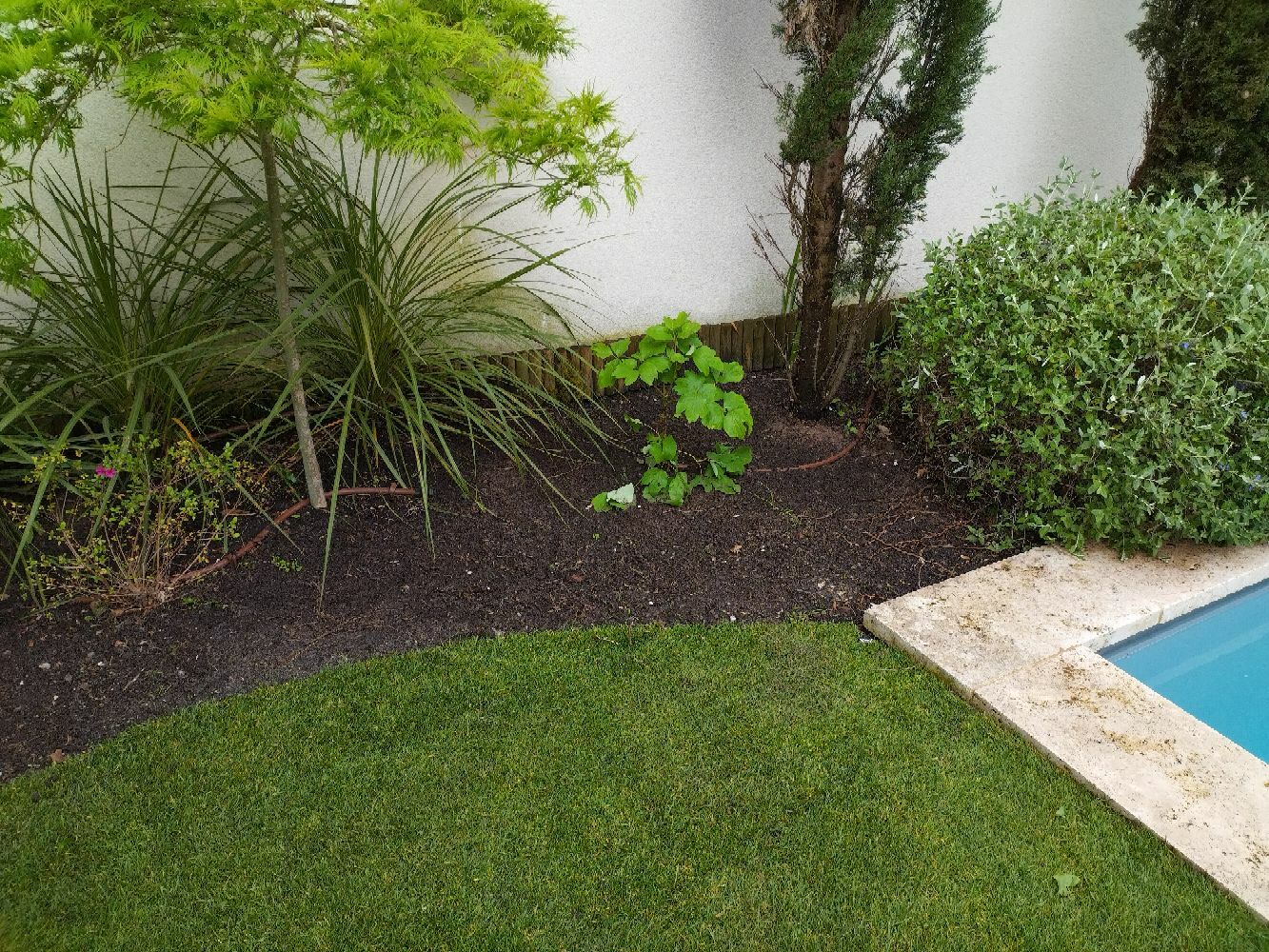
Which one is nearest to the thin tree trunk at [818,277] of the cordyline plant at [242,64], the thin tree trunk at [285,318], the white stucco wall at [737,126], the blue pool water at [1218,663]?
the white stucco wall at [737,126]

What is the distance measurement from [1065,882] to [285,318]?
262 cm

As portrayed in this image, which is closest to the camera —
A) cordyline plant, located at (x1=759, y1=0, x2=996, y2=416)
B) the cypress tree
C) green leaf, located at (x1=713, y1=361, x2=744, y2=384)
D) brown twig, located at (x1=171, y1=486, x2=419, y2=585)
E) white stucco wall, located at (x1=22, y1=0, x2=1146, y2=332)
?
brown twig, located at (x1=171, y1=486, x2=419, y2=585)

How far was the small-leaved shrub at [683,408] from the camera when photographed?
304cm

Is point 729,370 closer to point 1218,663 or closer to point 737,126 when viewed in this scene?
point 737,126

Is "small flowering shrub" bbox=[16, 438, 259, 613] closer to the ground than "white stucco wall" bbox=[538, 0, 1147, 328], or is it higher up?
closer to the ground

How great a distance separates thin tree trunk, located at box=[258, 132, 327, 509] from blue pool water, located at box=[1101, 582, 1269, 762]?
270 cm

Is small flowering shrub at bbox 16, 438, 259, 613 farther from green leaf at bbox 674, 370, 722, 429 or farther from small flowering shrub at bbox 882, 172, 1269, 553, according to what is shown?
small flowering shrub at bbox 882, 172, 1269, 553

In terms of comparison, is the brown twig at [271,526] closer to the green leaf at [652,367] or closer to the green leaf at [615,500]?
the green leaf at [615,500]

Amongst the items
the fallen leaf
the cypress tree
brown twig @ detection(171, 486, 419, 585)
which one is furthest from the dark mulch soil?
the cypress tree

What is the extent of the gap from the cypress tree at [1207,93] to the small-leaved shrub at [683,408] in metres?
2.65

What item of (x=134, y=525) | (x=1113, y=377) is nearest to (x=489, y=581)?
(x=134, y=525)

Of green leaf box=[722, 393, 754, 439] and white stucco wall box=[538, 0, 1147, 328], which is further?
white stucco wall box=[538, 0, 1147, 328]

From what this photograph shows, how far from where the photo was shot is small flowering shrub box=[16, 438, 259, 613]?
255 centimetres

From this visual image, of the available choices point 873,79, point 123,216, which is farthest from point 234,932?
point 873,79
